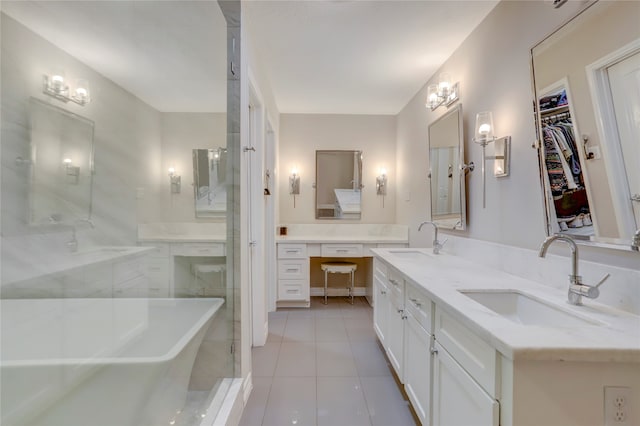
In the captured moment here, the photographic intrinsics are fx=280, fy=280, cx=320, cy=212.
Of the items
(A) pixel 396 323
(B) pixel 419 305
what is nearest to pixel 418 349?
(B) pixel 419 305

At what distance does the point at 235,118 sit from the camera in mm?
1688

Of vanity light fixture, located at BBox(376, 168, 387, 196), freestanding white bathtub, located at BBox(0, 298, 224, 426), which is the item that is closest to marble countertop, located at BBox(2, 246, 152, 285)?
freestanding white bathtub, located at BBox(0, 298, 224, 426)

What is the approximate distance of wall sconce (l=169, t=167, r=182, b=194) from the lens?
5.40 ft

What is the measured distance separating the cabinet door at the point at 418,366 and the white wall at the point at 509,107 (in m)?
0.74

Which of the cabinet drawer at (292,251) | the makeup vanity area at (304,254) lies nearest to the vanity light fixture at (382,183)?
the makeup vanity area at (304,254)

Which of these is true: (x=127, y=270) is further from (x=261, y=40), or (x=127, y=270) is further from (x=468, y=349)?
(x=261, y=40)

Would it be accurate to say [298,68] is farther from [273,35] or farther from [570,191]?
[570,191]

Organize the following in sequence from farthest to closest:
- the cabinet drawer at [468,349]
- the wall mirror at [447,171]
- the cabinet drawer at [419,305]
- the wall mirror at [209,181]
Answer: the wall mirror at [447,171], the wall mirror at [209,181], the cabinet drawer at [419,305], the cabinet drawer at [468,349]

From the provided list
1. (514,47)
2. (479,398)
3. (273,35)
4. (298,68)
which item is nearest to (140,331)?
(479,398)

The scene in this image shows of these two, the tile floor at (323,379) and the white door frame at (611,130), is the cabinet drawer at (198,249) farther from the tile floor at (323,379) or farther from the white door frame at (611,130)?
the white door frame at (611,130)

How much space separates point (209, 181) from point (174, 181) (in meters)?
0.20

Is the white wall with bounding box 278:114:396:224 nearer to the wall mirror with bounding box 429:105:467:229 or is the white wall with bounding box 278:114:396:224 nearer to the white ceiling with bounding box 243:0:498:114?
the white ceiling with bounding box 243:0:498:114

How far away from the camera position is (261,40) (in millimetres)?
2184

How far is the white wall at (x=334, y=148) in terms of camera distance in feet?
12.8
